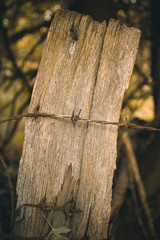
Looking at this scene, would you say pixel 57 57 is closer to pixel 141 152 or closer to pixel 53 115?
pixel 53 115

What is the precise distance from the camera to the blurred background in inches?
80.4

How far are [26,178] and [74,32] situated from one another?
80 centimetres

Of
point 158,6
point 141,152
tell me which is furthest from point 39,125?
point 158,6

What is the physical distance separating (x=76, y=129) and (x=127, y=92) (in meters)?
1.21

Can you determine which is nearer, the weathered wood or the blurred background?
the weathered wood

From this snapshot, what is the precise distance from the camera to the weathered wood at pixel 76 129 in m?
0.92

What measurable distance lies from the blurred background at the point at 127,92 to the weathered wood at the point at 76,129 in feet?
1.52

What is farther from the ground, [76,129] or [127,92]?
[127,92]

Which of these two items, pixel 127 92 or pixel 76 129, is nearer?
pixel 76 129

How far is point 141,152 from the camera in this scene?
7.82 ft

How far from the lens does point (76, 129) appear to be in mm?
937

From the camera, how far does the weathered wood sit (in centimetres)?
92

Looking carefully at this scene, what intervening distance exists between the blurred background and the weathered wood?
46cm

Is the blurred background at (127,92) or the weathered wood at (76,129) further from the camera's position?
the blurred background at (127,92)
